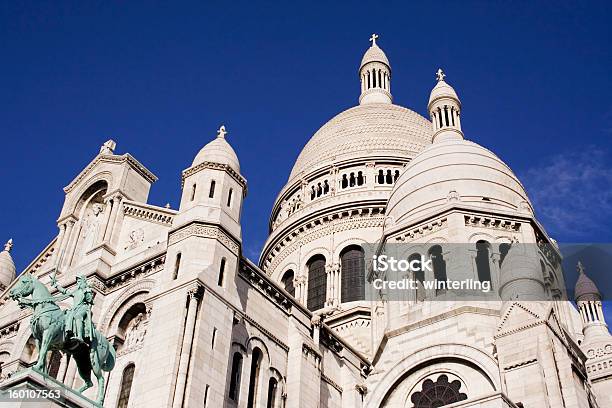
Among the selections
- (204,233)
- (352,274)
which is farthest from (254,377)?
(352,274)

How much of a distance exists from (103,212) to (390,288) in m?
12.3

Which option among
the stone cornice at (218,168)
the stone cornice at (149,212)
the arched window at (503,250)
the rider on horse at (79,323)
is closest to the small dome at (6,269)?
the stone cornice at (149,212)

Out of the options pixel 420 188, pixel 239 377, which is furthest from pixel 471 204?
pixel 239 377

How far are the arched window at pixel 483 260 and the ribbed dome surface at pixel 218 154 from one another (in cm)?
1089

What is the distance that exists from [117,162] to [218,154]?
19.0ft

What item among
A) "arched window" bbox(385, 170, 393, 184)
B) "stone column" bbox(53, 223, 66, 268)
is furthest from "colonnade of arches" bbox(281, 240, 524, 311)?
"stone column" bbox(53, 223, 66, 268)

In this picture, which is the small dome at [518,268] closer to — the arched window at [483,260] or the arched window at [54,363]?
the arched window at [483,260]

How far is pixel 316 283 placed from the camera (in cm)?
4359

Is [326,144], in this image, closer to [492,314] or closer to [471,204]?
[471,204]

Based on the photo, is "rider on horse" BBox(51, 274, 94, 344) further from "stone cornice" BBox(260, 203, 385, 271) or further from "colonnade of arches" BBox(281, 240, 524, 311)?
"stone cornice" BBox(260, 203, 385, 271)

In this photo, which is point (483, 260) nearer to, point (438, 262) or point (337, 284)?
point (438, 262)

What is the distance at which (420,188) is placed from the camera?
118 feet

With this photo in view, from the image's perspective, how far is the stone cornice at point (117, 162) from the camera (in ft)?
103

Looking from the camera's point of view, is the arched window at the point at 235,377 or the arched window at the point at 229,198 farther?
the arched window at the point at 229,198
